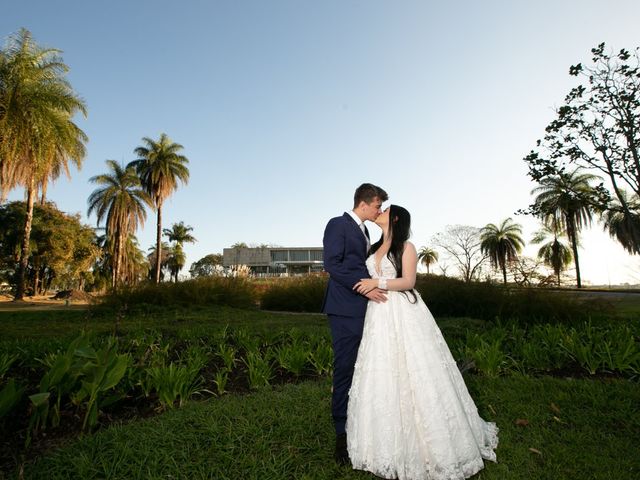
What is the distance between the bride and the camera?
225 centimetres

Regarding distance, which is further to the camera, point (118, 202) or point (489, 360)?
point (118, 202)

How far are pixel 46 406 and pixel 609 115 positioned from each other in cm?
1735

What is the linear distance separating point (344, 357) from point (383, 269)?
652 millimetres

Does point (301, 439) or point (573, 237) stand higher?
point (573, 237)

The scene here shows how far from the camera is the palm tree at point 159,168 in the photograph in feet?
103

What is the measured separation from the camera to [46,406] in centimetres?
286

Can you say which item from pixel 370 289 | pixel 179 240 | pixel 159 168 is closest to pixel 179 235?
pixel 179 240

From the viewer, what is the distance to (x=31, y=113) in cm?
1673

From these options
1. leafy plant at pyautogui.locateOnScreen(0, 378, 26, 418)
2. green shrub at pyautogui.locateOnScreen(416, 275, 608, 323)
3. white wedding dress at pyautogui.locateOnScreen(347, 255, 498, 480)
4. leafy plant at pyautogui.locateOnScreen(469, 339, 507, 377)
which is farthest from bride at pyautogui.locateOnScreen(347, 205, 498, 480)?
green shrub at pyautogui.locateOnScreen(416, 275, 608, 323)

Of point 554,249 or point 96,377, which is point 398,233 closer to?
point 96,377

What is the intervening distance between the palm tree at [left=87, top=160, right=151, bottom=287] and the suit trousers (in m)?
33.5

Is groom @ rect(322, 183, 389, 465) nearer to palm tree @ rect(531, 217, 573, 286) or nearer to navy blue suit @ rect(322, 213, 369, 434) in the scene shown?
navy blue suit @ rect(322, 213, 369, 434)

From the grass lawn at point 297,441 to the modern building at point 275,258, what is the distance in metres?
68.3

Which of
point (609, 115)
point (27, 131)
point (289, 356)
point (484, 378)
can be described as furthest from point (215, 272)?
point (609, 115)
